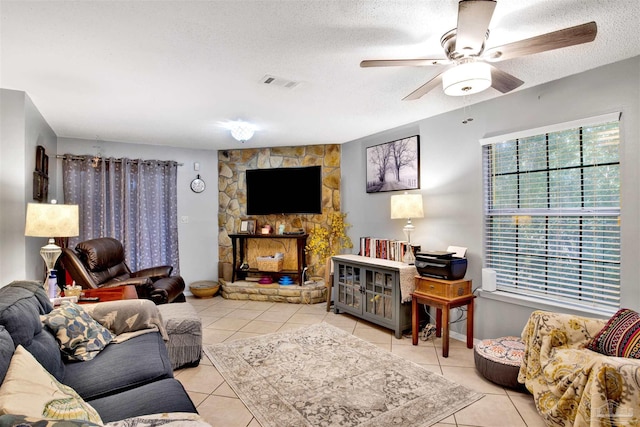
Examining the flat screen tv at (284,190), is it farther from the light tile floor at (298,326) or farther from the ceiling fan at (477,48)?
the ceiling fan at (477,48)

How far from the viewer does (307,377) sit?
8.63 feet

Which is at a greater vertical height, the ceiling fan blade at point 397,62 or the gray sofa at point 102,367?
the ceiling fan blade at point 397,62

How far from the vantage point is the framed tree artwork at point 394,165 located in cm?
400

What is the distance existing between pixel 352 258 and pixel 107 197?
346cm

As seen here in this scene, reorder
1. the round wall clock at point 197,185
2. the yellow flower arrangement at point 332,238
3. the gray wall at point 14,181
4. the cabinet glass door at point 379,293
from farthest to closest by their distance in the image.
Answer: the round wall clock at point 197,185 < the yellow flower arrangement at point 332,238 < the cabinet glass door at point 379,293 < the gray wall at point 14,181

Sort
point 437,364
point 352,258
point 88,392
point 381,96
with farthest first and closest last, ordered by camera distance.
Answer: point 352,258 → point 381,96 → point 437,364 → point 88,392

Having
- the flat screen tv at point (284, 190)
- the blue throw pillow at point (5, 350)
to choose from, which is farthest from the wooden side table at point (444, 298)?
the blue throw pillow at point (5, 350)

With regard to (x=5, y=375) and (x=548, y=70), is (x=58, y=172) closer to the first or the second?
(x=5, y=375)

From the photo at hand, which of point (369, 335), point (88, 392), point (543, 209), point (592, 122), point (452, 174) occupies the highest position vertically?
point (592, 122)

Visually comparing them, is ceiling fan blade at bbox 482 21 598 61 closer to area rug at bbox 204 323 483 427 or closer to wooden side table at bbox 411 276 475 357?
wooden side table at bbox 411 276 475 357

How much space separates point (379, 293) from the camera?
3762mm

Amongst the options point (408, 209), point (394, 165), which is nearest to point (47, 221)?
point (408, 209)

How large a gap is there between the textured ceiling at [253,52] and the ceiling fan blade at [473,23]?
181mm

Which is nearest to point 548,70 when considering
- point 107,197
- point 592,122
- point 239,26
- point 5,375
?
point 592,122
